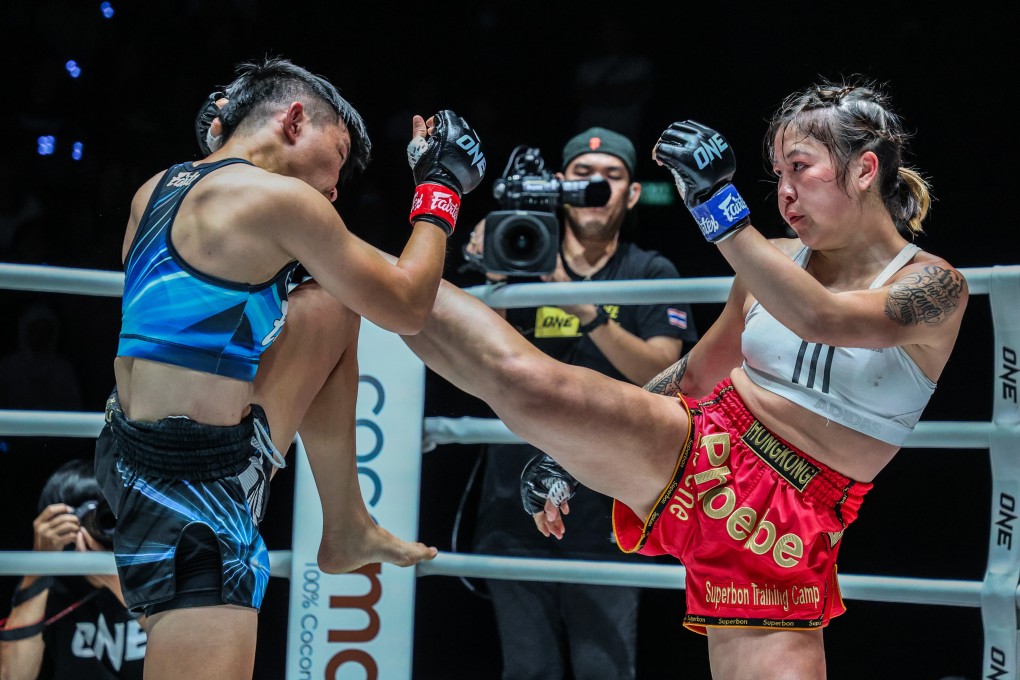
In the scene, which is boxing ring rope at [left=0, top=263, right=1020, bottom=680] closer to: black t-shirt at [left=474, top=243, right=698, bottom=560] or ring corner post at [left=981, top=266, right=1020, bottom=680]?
ring corner post at [left=981, top=266, right=1020, bottom=680]

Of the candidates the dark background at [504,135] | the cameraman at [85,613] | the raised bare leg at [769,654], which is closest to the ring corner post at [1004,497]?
the raised bare leg at [769,654]

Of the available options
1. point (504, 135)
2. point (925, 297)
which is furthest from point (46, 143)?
point (925, 297)

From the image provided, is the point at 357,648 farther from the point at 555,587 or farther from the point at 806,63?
the point at 806,63

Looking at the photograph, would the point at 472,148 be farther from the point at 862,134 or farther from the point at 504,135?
the point at 504,135

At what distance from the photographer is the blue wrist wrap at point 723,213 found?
158cm

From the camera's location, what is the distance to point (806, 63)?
3.49 meters

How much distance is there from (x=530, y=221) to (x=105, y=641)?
1.47 metres

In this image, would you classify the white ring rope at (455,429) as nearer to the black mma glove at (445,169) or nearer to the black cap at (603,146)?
the black mma glove at (445,169)

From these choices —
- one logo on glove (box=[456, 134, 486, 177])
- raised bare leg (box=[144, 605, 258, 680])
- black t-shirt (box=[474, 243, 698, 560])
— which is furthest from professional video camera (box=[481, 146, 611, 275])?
raised bare leg (box=[144, 605, 258, 680])

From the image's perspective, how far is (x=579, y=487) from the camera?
8.06 feet

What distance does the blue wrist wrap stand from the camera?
1.58m

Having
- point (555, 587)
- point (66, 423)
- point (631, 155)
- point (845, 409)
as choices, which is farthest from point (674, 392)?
point (66, 423)

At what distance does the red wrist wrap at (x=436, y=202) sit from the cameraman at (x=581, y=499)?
1.97 feet

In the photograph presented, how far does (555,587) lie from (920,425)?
101 cm
